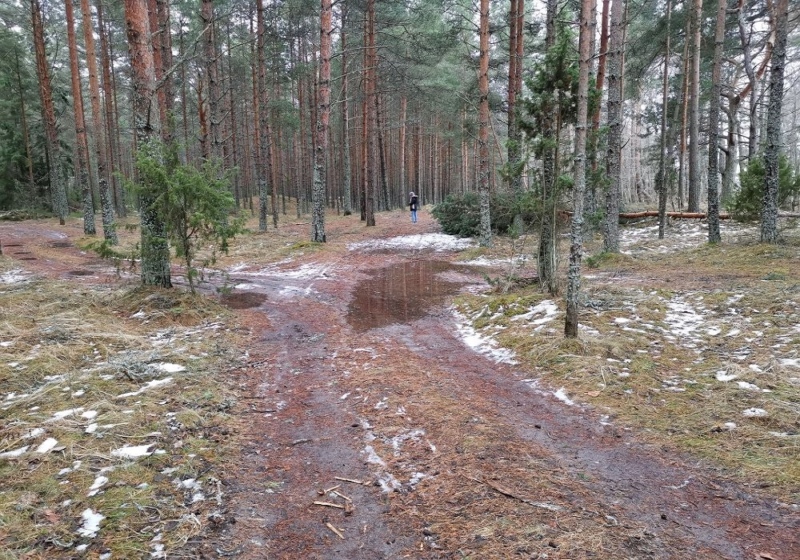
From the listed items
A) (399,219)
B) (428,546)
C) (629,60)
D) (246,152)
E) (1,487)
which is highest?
(629,60)

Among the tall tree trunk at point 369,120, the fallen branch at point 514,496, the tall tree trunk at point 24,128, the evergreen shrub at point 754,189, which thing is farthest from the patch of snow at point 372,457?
the tall tree trunk at point 24,128

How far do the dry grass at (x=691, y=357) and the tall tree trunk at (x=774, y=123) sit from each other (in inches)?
93.2

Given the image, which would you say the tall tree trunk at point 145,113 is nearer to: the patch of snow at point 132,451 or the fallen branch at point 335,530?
the patch of snow at point 132,451

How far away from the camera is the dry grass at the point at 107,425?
9.16 ft

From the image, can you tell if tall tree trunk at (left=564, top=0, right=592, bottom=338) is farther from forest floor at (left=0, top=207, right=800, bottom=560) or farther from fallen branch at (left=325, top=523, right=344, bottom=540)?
fallen branch at (left=325, top=523, right=344, bottom=540)

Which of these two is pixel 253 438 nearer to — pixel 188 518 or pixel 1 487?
pixel 188 518

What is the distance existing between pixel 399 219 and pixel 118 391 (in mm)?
22836

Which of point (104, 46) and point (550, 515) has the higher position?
point (104, 46)

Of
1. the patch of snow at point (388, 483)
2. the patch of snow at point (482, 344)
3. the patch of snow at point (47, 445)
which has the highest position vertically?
the patch of snow at point (47, 445)

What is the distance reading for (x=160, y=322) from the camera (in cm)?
723

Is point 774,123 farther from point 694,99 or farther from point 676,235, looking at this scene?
point 694,99

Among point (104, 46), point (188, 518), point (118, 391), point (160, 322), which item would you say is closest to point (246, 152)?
point (104, 46)

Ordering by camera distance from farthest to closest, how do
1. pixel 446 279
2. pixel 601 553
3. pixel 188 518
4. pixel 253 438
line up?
1. pixel 446 279
2. pixel 253 438
3. pixel 188 518
4. pixel 601 553

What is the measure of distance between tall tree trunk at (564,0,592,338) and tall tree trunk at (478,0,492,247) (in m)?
9.38
